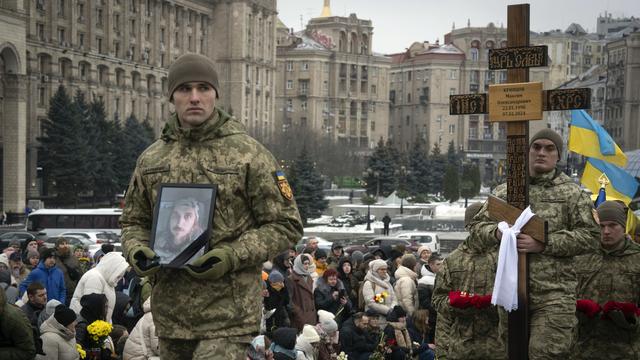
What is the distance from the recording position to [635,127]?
86312 millimetres

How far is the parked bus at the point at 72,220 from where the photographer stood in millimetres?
37750

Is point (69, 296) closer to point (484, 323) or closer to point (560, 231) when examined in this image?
point (484, 323)

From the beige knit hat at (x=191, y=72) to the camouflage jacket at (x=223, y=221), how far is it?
15cm

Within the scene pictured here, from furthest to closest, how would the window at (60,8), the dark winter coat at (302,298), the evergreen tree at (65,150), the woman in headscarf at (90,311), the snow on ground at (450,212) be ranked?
the window at (60,8), the evergreen tree at (65,150), the snow on ground at (450,212), the dark winter coat at (302,298), the woman in headscarf at (90,311)

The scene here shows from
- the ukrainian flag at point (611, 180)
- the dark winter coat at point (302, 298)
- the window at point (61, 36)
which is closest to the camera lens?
the ukrainian flag at point (611, 180)

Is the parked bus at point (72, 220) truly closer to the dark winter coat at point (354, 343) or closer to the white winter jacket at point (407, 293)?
the white winter jacket at point (407, 293)

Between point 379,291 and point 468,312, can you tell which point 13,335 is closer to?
point 468,312

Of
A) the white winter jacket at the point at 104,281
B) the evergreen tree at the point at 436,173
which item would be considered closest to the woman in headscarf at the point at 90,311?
the white winter jacket at the point at 104,281

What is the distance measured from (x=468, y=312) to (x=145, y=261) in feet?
10.9

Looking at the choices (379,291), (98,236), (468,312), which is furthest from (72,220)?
(468,312)

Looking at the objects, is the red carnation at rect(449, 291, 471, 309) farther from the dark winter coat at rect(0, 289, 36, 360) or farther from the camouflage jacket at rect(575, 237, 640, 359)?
the dark winter coat at rect(0, 289, 36, 360)

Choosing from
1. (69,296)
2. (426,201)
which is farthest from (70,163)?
(69,296)

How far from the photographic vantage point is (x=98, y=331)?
8266mm

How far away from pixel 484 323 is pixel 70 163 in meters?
53.3
